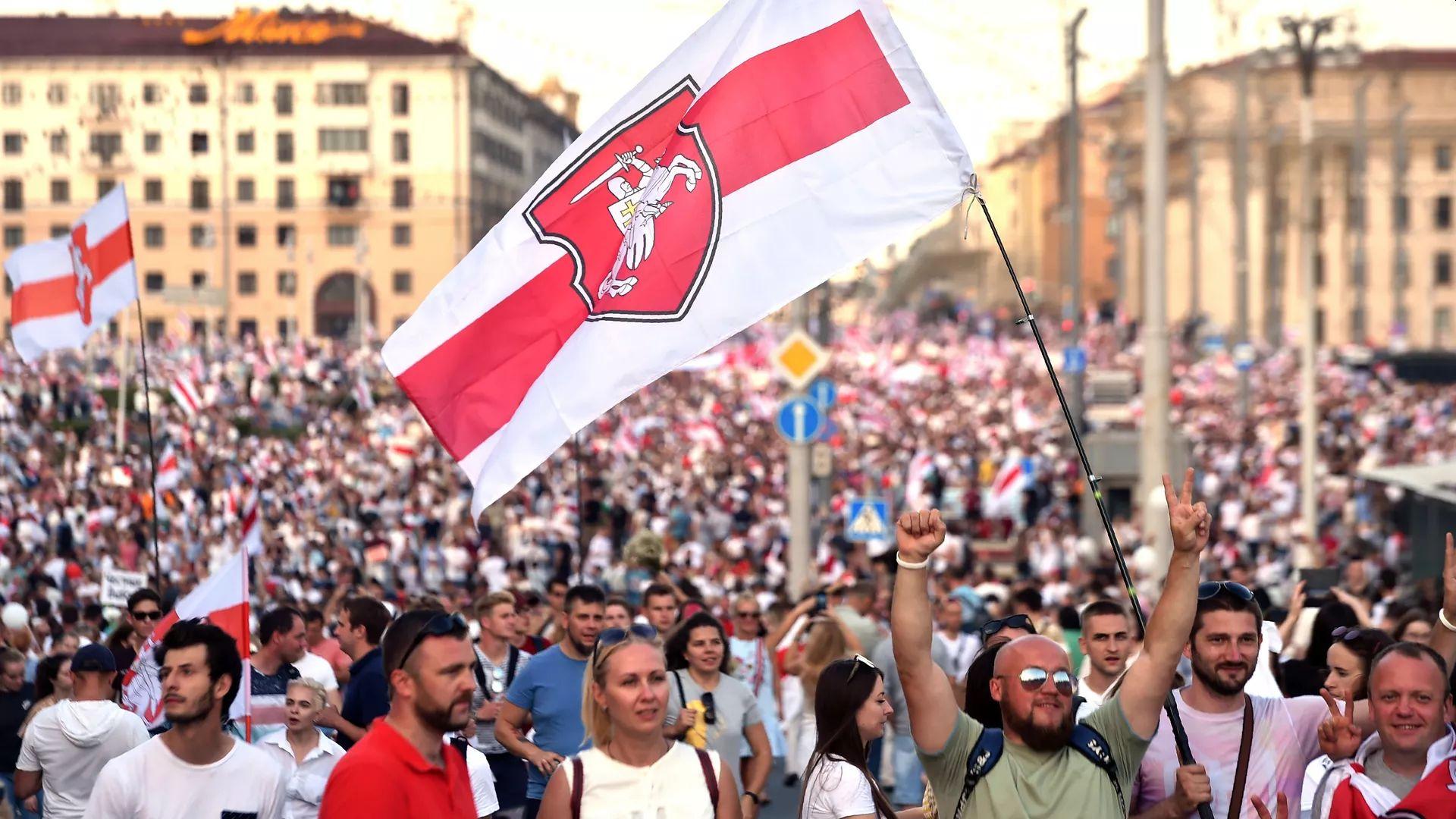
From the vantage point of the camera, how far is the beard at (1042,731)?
495 centimetres

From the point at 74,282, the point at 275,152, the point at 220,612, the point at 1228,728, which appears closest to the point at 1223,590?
the point at 1228,728

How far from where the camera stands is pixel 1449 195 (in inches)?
4360

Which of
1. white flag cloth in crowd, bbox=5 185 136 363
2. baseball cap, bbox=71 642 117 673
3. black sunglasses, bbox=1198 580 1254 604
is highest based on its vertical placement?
white flag cloth in crowd, bbox=5 185 136 363

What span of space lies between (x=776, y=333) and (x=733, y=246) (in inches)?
2259

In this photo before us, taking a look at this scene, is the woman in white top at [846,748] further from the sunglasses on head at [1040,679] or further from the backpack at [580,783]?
the sunglasses on head at [1040,679]

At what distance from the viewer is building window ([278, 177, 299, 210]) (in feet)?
331

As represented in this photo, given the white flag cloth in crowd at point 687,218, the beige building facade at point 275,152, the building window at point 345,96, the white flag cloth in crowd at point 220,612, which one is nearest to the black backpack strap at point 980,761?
the white flag cloth in crowd at point 687,218

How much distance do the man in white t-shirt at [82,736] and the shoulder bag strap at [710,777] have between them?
2.88m

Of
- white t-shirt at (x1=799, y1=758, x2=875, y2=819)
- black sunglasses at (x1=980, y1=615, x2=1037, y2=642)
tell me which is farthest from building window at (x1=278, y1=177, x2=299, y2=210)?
white t-shirt at (x1=799, y1=758, x2=875, y2=819)

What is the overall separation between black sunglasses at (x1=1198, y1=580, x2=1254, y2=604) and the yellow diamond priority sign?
13.6 metres

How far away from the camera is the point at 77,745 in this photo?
7578 millimetres

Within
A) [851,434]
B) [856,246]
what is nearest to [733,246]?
[856,246]

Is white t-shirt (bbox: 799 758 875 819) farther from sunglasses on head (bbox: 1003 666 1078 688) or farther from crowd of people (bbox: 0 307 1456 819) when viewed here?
sunglasses on head (bbox: 1003 666 1078 688)

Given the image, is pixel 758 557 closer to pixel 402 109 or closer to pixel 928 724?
pixel 928 724
